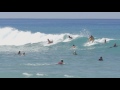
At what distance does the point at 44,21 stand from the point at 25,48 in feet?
1.90

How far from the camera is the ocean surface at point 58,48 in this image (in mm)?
7137

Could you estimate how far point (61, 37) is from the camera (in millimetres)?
7254

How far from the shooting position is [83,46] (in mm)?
7273

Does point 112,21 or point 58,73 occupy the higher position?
point 112,21

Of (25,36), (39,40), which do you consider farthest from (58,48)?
(25,36)

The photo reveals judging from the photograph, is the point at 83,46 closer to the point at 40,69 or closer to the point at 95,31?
the point at 95,31

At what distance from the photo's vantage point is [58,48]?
7.24 meters

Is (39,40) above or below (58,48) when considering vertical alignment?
above

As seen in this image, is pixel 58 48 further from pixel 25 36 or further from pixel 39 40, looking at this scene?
pixel 25 36

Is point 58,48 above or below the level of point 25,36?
below

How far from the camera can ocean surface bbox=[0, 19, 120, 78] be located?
7.14 metres

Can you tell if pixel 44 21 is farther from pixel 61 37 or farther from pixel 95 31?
pixel 95 31
